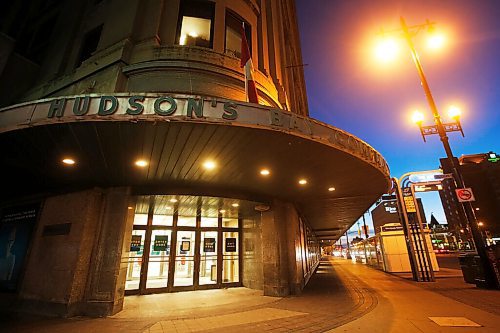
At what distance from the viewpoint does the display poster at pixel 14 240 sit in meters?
8.61

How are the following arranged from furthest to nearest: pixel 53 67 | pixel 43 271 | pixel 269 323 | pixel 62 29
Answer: pixel 62 29 → pixel 53 67 → pixel 43 271 → pixel 269 323

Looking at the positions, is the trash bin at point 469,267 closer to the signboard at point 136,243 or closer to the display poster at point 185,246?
the display poster at point 185,246

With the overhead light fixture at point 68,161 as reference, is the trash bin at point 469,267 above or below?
below

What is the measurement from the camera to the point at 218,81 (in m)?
8.97

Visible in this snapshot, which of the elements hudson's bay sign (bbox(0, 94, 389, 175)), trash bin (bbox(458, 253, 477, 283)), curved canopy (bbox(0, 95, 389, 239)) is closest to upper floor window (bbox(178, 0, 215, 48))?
curved canopy (bbox(0, 95, 389, 239))

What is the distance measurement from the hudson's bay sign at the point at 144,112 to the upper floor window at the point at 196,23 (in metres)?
6.01

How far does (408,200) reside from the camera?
45.2 ft

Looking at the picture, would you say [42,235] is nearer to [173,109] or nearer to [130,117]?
[130,117]

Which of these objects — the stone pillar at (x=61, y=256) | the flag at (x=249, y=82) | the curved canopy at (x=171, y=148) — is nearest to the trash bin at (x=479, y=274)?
the curved canopy at (x=171, y=148)

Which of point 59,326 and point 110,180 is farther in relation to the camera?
point 110,180

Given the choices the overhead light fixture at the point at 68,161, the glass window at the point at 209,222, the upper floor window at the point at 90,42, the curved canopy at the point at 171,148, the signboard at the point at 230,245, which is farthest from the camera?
the signboard at the point at 230,245

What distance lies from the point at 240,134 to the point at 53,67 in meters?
11.7

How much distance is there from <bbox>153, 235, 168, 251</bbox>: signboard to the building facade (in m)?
0.06

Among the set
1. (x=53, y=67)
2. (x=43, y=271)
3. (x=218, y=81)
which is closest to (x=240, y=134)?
(x=218, y=81)
